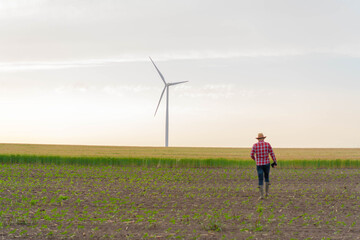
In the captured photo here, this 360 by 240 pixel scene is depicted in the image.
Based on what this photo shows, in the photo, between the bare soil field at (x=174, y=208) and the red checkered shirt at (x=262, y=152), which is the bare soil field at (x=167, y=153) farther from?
the red checkered shirt at (x=262, y=152)

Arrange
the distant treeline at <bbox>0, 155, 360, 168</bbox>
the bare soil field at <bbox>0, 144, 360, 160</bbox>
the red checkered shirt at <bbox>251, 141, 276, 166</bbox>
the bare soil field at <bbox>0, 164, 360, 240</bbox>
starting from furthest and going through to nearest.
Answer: the bare soil field at <bbox>0, 144, 360, 160</bbox> → the distant treeline at <bbox>0, 155, 360, 168</bbox> → the red checkered shirt at <bbox>251, 141, 276, 166</bbox> → the bare soil field at <bbox>0, 164, 360, 240</bbox>

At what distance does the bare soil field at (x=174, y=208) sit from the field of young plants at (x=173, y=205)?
0.08 ft

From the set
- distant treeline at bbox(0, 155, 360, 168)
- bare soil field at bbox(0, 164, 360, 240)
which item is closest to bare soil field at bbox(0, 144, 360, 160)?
distant treeline at bbox(0, 155, 360, 168)

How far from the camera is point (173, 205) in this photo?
46.9ft

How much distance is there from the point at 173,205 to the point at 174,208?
0.55 m

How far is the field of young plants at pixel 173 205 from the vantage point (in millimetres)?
10539

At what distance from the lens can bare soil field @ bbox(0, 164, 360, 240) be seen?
10500 mm

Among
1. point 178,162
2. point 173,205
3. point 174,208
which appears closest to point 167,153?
point 178,162

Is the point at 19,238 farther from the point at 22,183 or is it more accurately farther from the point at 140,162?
the point at 140,162

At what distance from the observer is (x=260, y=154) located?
16188 mm

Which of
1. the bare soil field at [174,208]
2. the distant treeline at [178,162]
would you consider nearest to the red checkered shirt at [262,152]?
the bare soil field at [174,208]

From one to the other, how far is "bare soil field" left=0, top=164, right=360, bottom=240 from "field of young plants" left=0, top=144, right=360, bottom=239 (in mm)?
25

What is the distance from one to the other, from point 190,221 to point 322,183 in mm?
12654

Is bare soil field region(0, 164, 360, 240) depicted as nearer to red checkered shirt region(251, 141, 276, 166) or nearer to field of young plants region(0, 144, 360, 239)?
field of young plants region(0, 144, 360, 239)
